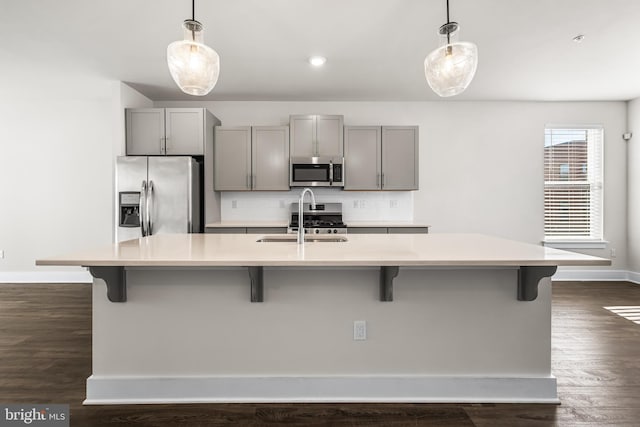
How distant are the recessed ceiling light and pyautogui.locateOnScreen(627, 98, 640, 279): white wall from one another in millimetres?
4428

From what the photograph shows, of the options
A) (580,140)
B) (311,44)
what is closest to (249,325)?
(311,44)

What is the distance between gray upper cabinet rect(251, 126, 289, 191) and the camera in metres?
4.57

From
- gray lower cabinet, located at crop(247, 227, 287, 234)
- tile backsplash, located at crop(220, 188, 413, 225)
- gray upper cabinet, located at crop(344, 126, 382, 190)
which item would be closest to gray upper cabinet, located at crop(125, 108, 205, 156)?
tile backsplash, located at crop(220, 188, 413, 225)

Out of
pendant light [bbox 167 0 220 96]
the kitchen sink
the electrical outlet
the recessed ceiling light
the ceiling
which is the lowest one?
the electrical outlet

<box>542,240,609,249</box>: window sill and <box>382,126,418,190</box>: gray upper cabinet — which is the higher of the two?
<box>382,126,418,190</box>: gray upper cabinet

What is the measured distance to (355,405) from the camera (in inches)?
79.0

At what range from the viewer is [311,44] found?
3.27m

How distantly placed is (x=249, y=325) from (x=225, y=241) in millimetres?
590

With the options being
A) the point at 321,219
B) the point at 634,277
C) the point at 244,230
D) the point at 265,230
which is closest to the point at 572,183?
the point at 634,277

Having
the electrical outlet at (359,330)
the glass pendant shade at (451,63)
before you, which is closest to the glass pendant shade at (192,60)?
the glass pendant shade at (451,63)

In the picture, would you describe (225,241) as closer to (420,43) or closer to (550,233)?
(420,43)

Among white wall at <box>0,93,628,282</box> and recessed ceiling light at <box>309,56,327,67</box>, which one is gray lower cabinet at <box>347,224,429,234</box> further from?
recessed ceiling light at <box>309,56,327,67</box>

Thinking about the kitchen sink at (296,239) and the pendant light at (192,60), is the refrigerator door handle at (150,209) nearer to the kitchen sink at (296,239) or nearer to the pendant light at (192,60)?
the kitchen sink at (296,239)

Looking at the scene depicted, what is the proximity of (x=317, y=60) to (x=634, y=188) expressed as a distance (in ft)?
15.4
